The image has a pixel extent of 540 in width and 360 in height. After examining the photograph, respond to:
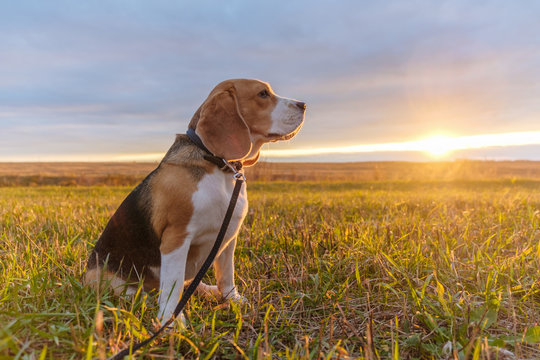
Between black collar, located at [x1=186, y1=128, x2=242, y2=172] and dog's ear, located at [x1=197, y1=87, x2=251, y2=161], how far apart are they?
40mm

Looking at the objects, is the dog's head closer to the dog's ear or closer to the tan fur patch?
the dog's ear

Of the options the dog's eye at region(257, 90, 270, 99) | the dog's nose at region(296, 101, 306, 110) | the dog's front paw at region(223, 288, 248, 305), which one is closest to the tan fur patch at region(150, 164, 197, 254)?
the dog's front paw at region(223, 288, 248, 305)

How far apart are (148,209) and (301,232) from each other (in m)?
1.93

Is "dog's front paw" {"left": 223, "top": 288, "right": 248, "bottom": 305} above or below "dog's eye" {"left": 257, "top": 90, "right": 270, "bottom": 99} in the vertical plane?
below

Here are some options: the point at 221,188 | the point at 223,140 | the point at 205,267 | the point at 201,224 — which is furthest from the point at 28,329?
the point at 223,140

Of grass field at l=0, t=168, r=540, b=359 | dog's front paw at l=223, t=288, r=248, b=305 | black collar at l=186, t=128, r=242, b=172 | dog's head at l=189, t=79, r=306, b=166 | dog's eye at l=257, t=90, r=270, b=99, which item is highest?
dog's eye at l=257, t=90, r=270, b=99

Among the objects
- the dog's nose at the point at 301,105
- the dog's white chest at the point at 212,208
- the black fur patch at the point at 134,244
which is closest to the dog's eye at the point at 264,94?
the dog's nose at the point at 301,105

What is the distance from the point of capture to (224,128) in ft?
10.1

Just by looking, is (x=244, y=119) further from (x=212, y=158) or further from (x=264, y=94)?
(x=212, y=158)

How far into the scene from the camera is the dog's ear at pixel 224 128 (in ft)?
9.95

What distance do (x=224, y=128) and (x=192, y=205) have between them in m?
0.71

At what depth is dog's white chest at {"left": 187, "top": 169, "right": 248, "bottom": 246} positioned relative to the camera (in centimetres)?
286

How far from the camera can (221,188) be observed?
9.72ft

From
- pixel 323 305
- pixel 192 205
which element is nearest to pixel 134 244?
pixel 192 205
